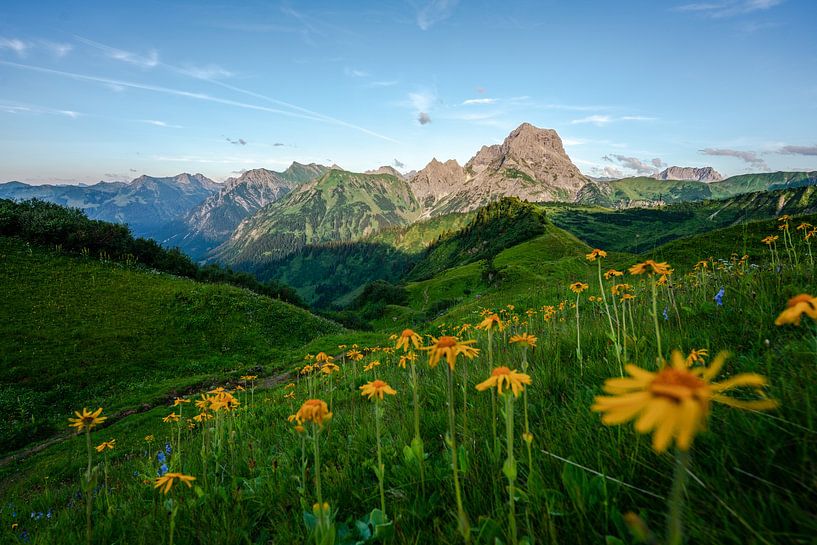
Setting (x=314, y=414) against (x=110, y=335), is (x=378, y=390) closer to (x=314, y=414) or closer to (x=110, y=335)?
(x=314, y=414)

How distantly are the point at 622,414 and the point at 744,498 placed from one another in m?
1.25

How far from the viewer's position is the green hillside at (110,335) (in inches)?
769

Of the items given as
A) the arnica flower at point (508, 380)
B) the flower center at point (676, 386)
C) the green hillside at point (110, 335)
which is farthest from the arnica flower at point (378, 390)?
the green hillside at point (110, 335)

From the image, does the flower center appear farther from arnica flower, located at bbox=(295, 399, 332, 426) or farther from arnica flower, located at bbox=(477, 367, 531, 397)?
arnica flower, located at bbox=(295, 399, 332, 426)

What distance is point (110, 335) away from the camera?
2592 cm

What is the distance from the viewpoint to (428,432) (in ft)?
11.0

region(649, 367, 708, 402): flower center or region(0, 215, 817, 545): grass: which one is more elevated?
region(649, 367, 708, 402): flower center

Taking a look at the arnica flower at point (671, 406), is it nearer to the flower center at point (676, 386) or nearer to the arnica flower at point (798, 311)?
the flower center at point (676, 386)

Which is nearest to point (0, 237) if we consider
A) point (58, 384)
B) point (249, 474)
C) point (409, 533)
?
point (58, 384)

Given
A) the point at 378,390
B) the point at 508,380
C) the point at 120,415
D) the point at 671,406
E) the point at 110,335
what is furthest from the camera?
the point at 110,335

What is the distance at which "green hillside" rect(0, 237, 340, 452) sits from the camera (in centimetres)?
1953

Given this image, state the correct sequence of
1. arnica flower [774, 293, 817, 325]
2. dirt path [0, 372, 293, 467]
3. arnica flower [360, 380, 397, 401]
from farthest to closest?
dirt path [0, 372, 293, 467] → arnica flower [360, 380, 397, 401] → arnica flower [774, 293, 817, 325]

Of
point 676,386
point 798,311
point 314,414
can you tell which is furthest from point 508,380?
point 676,386

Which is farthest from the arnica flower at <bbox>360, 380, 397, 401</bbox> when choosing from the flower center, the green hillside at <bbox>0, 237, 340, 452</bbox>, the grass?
the green hillside at <bbox>0, 237, 340, 452</bbox>
